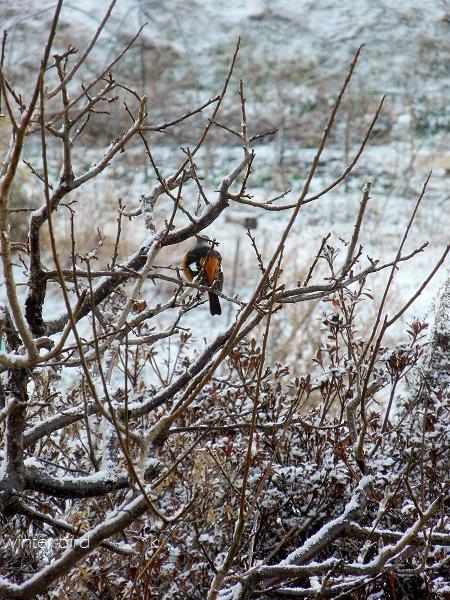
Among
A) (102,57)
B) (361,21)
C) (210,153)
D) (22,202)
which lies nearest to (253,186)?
(210,153)

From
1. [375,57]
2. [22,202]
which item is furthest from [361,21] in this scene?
[22,202]

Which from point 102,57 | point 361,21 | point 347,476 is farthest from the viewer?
point 361,21

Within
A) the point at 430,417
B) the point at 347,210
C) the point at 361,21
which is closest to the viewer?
the point at 430,417

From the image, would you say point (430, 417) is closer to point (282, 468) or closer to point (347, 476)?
point (347, 476)

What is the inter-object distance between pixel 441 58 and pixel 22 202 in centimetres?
845

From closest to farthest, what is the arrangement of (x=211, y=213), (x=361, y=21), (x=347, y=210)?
(x=211, y=213) → (x=347, y=210) → (x=361, y=21)

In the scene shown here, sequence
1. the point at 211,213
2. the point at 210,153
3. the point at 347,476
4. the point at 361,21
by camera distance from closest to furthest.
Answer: the point at 211,213, the point at 347,476, the point at 210,153, the point at 361,21

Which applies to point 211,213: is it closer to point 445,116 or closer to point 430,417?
point 430,417

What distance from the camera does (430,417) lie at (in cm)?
277

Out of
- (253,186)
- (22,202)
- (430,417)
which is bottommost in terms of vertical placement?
(430,417)

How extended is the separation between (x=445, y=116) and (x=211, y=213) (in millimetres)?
10659

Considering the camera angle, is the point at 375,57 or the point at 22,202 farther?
the point at 375,57

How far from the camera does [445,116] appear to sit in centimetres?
1180

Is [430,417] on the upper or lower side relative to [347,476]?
upper
